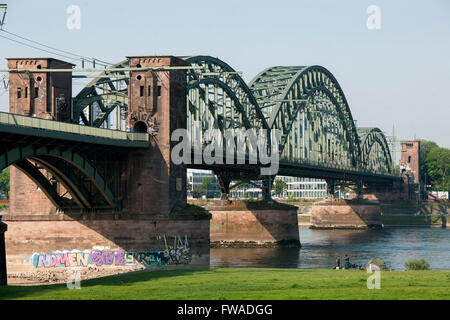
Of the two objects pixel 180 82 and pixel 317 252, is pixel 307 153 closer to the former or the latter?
pixel 317 252

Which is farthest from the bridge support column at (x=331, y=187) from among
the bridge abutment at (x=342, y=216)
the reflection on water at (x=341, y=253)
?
the reflection on water at (x=341, y=253)

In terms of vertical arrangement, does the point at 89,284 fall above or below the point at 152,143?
below

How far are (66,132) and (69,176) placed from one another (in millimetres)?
8265

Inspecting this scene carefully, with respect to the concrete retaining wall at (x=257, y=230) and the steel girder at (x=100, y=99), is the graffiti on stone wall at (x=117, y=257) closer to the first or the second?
the steel girder at (x=100, y=99)

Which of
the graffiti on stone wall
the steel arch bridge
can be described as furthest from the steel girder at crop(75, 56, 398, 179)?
the graffiti on stone wall

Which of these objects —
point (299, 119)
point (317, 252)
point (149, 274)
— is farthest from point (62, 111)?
point (299, 119)

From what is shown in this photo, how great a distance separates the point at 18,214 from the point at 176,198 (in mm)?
16147

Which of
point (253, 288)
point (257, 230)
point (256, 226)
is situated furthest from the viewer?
point (256, 226)

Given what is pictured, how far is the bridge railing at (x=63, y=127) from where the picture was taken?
54.8 meters

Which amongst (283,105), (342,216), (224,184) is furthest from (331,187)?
(224,184)

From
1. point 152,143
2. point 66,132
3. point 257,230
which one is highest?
point 66,132

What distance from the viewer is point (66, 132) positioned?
2414 inches

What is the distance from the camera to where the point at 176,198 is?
73.2 m

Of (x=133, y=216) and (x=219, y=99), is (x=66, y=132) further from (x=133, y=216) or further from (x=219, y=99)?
(x=219, y=99)
